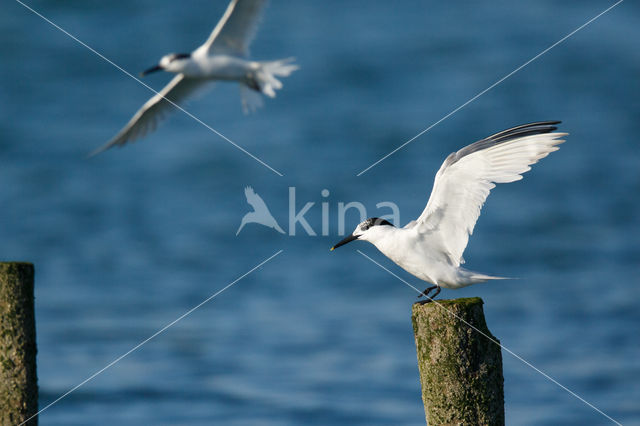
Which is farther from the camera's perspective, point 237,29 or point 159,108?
point 159,108

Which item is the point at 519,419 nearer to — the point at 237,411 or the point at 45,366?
the point at 237,411

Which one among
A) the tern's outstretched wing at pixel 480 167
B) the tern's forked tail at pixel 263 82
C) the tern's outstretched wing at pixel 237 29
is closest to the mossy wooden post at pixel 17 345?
the tern's outstretched wing at pixel 480 167

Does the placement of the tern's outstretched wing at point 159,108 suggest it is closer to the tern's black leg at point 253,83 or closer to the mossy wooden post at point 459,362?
the tern's black leg at point 253,83

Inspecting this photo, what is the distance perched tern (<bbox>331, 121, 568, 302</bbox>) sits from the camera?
564 cm

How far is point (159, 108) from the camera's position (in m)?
9.52

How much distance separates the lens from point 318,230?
722 inches

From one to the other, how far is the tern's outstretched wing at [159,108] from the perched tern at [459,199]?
4.36 m

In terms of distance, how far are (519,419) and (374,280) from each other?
259 inches

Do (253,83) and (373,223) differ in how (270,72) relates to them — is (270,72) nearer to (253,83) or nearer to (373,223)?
(253,83)

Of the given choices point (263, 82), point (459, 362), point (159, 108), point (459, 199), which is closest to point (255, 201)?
point (159, 108)

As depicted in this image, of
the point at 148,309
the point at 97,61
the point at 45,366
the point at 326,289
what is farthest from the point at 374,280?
the point at 97,61

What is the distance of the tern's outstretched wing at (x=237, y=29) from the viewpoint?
8.57m

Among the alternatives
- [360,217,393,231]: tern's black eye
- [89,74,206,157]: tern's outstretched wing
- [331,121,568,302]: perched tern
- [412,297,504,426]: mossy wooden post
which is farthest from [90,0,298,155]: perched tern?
[412,297,504,426]: mossy wooden post

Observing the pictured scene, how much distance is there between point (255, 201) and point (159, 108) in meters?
11.2
